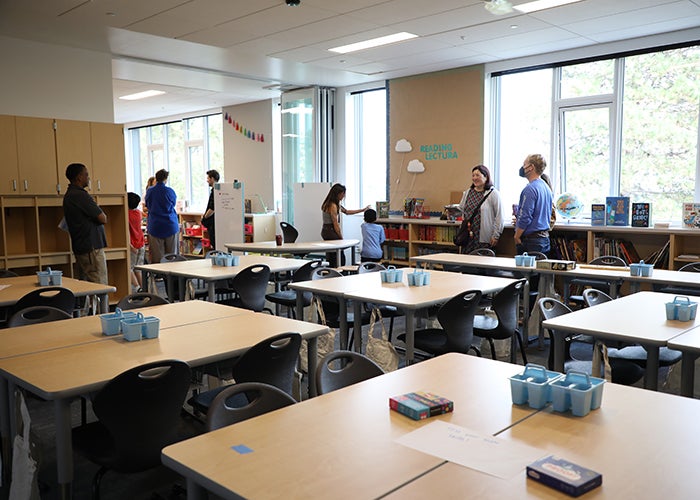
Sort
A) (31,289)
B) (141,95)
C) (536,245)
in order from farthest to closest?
1. (141,95)
2. (536,245)
3. (31,289)

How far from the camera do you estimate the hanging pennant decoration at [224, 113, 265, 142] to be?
11.9 meters

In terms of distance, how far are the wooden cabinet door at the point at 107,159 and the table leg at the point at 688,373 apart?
21.5 ft

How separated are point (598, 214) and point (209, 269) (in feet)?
14.8

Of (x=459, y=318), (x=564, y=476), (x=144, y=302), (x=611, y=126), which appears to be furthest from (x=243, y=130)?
(x=564, y=476)

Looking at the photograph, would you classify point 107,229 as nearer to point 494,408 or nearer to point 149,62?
point 149,62

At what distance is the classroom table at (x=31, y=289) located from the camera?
429 centimetres

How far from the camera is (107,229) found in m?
7.70

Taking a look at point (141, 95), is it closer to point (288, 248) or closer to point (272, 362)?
point (288, 248)

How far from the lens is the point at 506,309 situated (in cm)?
445

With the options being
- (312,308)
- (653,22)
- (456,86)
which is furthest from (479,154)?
(312,308)

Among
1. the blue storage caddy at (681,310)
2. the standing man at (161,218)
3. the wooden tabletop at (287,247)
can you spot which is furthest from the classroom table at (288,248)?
the blue storage caddy at (681,310)

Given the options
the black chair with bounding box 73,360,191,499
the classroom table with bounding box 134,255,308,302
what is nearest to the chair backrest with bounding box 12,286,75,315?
the classroom table with bounding box 134,255,308,302

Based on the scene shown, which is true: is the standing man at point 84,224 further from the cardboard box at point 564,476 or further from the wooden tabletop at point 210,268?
the cardboard box at point 564,476

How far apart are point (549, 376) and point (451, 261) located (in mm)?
4105
